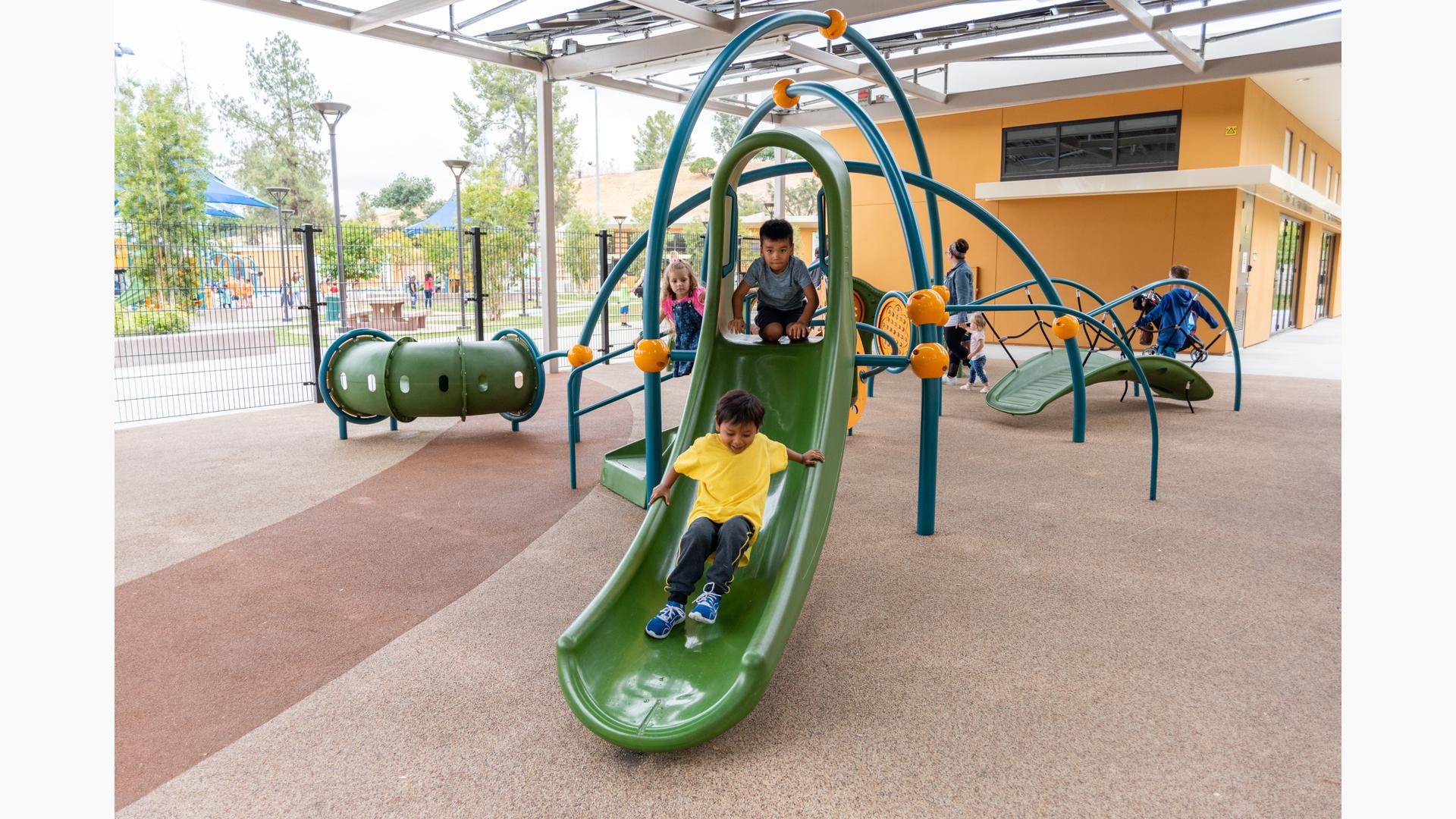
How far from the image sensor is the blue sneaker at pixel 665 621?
3229 mm

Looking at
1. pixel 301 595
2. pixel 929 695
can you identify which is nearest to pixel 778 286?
pixel 929 695

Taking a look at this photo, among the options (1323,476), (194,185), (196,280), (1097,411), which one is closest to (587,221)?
(194,185)

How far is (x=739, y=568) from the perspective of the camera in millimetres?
3646

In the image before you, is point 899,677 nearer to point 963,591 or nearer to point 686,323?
point 963,591

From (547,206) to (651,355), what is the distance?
24.4ft

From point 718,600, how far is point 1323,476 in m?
5.48

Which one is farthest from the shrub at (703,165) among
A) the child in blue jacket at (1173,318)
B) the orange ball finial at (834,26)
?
the orange ball finial at (834,26)

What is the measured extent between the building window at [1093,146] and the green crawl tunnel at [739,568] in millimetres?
11165

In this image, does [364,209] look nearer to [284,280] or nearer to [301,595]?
[284,280]

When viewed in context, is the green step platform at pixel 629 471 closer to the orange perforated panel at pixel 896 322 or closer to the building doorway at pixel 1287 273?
the orange perforated panel at pixel 896 322

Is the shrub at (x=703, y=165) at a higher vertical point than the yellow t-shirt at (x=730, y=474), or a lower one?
higher

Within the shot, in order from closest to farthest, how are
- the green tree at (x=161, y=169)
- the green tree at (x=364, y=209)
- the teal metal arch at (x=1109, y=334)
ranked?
the teal metal arch at (x=1109, y=334) → the green tree at (x=161, y=169) → the green tree at (x=364, y=209)

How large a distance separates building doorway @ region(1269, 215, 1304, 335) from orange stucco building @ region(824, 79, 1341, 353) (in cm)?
18

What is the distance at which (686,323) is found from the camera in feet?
24.0
